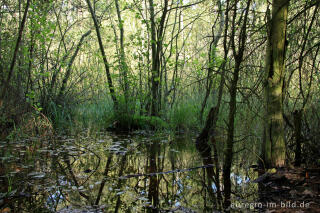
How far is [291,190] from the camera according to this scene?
1.89m

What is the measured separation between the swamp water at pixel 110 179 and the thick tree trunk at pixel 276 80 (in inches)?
14.4

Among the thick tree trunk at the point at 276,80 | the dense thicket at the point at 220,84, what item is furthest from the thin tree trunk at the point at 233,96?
the thick tree trunk at the point at 276,80

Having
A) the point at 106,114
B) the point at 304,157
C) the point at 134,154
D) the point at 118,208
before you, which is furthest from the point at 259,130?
the point at 106,114

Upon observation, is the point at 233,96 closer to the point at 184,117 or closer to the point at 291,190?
the point at 291,190

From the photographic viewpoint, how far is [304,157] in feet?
8.10

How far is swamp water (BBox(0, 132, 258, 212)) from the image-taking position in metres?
1.77

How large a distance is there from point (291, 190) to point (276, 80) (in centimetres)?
93

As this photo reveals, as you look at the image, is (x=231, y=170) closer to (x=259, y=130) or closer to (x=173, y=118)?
(x=259, y=130)

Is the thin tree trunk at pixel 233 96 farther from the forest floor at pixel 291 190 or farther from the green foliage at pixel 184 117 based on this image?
the green foliage at pixel 184 117

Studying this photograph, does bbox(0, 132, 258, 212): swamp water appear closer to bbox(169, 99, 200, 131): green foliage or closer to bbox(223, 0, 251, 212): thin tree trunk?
bbox(223, 0, 251, 212): thin tree trunk

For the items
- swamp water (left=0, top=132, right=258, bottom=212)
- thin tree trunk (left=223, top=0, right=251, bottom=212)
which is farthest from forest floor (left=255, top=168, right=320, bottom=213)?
thin tree trunk (left=223, top=0, right=251, bottom=212)

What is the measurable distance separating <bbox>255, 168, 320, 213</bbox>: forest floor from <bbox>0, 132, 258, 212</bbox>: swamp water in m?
0.12

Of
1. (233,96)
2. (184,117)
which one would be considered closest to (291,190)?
(233,96)

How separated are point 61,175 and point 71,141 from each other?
1.78m
